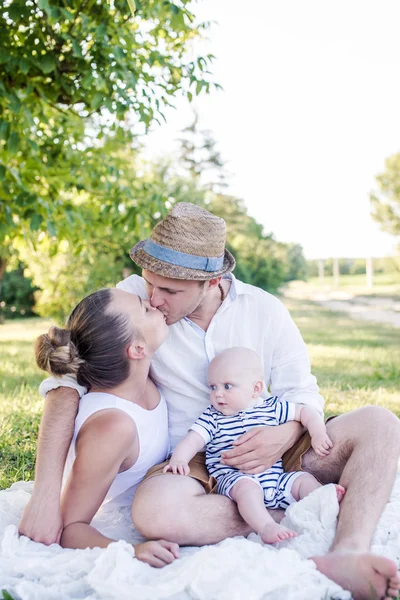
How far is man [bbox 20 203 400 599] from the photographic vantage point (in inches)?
90.7

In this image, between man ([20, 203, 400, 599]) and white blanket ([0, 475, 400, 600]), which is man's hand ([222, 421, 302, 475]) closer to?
man ([20, 203, 400, 599])

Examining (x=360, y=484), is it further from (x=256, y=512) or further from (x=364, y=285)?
(x=364, y=285)

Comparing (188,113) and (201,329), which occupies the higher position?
(188,113)

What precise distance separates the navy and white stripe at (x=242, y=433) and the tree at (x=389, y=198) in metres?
31.9

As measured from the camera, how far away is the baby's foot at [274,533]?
2254 millimetres

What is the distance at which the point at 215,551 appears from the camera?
6.90 feet

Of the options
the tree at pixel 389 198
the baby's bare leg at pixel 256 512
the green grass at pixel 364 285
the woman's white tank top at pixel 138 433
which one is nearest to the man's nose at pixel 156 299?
the woman's white tank top at pixel 138 433

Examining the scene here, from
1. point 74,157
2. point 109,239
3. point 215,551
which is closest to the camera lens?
point 215,551

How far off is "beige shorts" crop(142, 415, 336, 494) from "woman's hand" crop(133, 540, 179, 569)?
14.5 inches

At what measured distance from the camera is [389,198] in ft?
110

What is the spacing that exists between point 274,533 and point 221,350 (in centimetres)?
90

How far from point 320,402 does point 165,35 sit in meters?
3.67

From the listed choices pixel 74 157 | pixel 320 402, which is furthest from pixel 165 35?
pixel 320 402

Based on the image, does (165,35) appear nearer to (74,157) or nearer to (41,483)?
(74,157)
